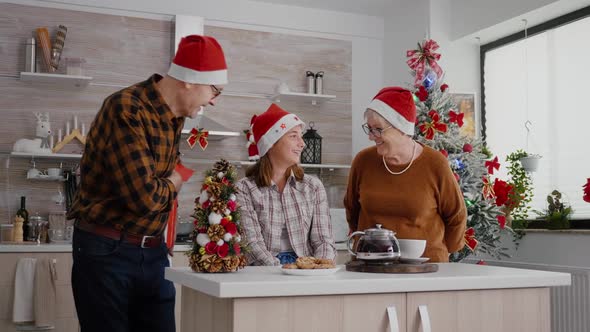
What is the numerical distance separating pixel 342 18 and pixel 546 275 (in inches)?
174

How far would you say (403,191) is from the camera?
2.64 meters

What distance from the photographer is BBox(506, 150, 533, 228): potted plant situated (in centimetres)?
481

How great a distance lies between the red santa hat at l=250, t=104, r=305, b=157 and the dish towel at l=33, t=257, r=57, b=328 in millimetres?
2192

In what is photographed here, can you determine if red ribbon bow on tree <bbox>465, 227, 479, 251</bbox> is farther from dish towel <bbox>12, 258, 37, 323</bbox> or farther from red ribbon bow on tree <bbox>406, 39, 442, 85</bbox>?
dish towel <bbox>12, 258, 37, 323</bbox>

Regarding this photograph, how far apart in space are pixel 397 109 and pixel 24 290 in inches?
116

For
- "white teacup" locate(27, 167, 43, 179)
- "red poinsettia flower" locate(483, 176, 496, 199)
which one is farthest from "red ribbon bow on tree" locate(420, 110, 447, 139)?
"white teacup" locate(27, 167, 43, 179)

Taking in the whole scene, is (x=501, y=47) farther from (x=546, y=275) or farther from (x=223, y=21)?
(x=546, y=275)

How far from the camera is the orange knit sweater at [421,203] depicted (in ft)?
8.58

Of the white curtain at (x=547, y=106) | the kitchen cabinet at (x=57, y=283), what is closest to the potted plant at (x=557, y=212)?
the white curtain at (x=547, y=106)

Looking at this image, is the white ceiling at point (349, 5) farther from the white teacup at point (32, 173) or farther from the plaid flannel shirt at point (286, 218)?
the plaid flannel shirt at point (286, 218)

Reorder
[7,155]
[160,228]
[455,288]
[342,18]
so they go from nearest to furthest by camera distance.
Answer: [455,288]
[160,228]
[7,155]
[342,18]

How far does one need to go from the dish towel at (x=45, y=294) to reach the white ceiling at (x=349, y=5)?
9.56 feet

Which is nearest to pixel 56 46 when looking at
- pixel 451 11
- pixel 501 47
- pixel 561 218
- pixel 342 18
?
pixel 342 18

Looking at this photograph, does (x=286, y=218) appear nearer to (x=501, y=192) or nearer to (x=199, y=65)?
(x=199, y=65)
